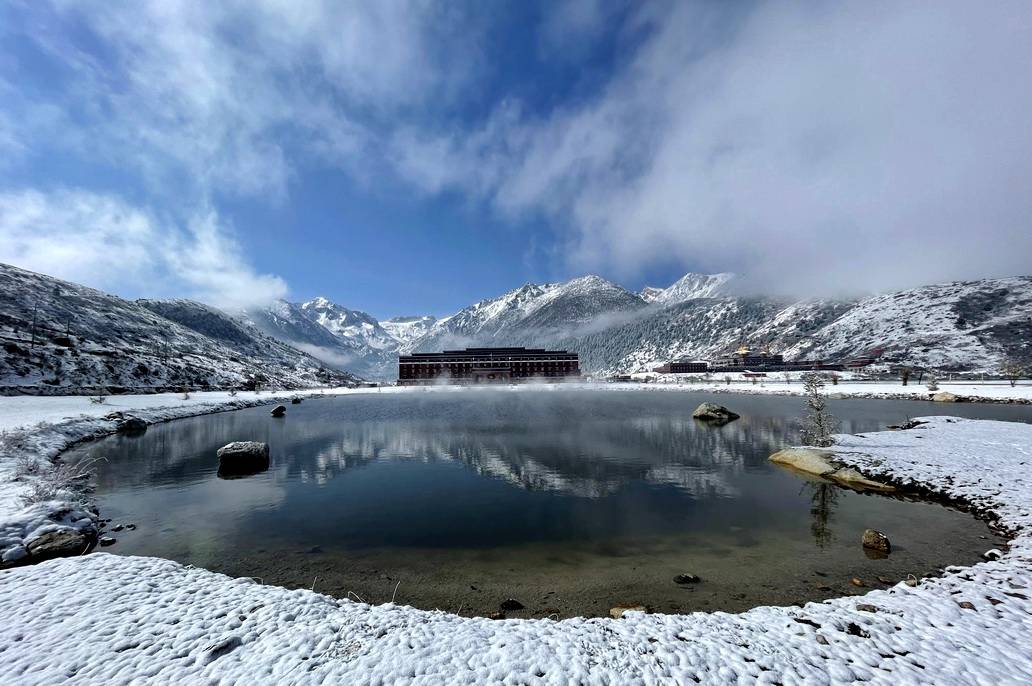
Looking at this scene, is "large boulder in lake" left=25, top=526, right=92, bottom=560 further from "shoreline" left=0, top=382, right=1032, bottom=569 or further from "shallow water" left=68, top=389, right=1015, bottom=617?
"shallow water" left=68, top=389, right=1015, bottom=617

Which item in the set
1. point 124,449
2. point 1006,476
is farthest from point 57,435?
point 1006,476

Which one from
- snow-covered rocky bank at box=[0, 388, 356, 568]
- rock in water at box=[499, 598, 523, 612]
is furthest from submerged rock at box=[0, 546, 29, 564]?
rock in water at box=[499, 598, 523, 612]

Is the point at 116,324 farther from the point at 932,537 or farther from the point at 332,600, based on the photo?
the point at 932,537

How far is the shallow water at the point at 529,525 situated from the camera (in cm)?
1328

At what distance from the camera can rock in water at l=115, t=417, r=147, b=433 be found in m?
45.5

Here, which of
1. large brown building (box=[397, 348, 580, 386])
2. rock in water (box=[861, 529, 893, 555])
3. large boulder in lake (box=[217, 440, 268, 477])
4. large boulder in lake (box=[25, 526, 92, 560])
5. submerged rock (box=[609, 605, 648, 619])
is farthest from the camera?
large brown building (box=[397, 348, 580, 386])

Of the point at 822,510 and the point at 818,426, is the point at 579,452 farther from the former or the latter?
the point at 818,426

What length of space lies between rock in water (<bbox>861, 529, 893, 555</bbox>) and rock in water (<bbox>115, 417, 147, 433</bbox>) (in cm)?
6769

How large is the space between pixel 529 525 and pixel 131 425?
56322 millimetres

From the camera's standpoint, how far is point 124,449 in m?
35.9

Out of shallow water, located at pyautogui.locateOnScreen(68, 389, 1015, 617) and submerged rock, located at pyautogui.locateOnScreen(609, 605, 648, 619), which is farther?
shallow water, located at pyautogui.locateOnScreen(68, 389, 1015, 617)

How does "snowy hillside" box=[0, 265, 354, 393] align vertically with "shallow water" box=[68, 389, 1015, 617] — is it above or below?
above

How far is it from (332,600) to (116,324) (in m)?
251

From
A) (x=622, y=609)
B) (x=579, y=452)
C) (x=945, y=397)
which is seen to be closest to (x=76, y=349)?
(x=579, y=452)
